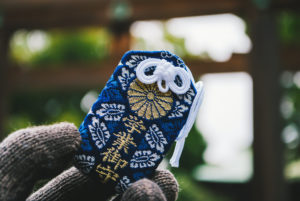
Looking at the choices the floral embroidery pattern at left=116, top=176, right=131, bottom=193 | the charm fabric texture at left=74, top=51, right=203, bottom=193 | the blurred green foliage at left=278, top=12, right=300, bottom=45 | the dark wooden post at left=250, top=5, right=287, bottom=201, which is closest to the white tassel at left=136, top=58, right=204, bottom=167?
the charm fabric texture at left=74, top=51, right=203, bottom=193

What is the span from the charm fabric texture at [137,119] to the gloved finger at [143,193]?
97 mm

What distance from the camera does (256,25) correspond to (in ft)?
8.62

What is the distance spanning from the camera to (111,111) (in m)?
0.80

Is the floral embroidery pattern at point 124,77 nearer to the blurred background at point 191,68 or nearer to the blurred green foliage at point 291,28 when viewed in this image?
the blurred background at point 191,68

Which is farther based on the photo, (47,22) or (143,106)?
(47,22)

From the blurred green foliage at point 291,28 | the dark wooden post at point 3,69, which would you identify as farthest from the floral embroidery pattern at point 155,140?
the blurred green foliage at point 291,28

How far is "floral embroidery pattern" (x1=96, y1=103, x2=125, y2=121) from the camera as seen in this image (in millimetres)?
794

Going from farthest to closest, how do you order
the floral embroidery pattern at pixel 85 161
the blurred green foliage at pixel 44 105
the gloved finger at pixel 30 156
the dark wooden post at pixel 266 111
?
the blurred green foliage at pixel 44 105, the dark wooden post at pixel 266 111, the floral embroidery pattern at pixel 85 161, the gloved finger at pixel 30 156

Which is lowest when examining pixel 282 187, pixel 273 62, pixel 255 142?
pixel 282 187

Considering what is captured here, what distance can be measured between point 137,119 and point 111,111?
57 millimetres

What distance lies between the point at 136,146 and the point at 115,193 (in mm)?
117

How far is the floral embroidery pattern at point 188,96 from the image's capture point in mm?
A: 814

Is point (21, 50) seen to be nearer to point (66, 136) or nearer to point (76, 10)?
point (76, 10)

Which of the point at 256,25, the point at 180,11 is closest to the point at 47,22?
the point at 180,11
